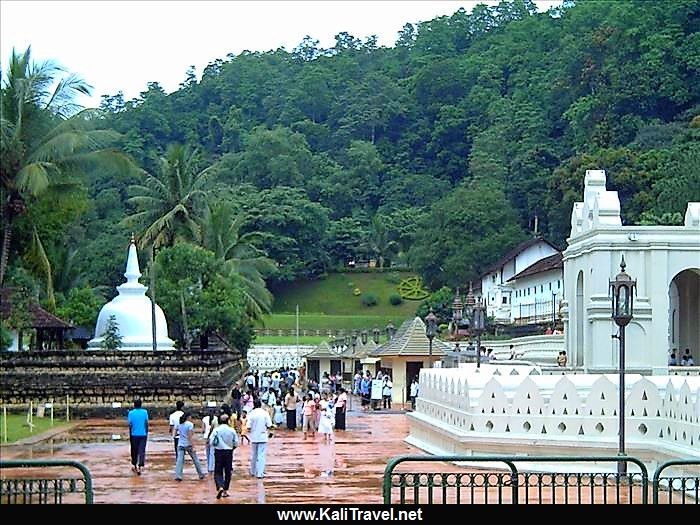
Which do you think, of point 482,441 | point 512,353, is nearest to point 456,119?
point 512,353

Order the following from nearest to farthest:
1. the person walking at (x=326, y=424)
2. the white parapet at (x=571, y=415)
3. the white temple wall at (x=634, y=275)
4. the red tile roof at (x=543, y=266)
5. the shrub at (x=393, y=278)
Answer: the white parapet at (x=571, y=415) < the person walking at (x=326, y=424) < the white temple wall at (x=634, y=275) < the red tile roof at (x=543, y=266) < the shrub at (x=393, y=278)

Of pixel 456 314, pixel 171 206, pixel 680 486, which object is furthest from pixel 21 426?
pixel 171 206

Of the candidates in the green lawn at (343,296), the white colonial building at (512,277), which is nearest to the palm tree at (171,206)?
the white colonial building at (512,277)

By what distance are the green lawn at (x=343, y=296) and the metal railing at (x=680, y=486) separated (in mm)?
78428

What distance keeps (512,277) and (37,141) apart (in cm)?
4795

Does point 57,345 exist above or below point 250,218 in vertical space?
below

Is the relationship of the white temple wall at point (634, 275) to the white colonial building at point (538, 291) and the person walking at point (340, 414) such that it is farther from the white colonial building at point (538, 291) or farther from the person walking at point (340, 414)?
the white colonial building at point (538, 291)

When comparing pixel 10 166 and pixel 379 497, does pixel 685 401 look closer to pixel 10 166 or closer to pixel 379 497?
pixel 379 497

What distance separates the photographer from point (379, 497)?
667 inches

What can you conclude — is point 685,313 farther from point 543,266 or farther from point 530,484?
point 543,266

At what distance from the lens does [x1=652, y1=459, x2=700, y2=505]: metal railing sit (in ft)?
38.9

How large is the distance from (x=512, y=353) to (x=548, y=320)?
20190mm

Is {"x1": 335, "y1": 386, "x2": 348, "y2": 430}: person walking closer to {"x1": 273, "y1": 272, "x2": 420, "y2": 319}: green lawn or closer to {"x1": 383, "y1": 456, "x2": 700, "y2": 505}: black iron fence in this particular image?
{"x1": 383, "y1": 456, "x2": 700, "y2": 505}: black iron fence

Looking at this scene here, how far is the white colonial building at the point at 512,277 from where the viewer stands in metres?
75.5
